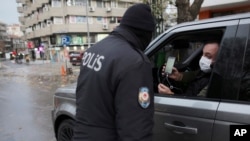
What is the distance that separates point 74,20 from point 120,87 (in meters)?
46.6

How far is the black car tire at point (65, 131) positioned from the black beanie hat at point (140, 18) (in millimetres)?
2100

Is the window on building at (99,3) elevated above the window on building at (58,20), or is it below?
above

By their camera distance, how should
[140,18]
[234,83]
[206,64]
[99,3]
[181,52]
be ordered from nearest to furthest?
[140,18]
[234,83]
[206,64]
[181,52]
[99,3]

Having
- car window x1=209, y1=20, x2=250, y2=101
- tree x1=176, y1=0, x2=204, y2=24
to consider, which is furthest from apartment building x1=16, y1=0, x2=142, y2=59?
car window x1=209, y1=20, x2=250, y2=101

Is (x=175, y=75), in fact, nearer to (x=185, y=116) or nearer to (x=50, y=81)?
(x=185, y=116)

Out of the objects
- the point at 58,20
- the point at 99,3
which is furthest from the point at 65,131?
the point at 99,3

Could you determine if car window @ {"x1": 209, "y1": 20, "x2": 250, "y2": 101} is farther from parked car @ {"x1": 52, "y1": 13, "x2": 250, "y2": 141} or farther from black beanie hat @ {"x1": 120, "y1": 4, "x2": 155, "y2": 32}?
black beanie hat @ {"x1": 120, "y1": 4, "x2": 155, "y2": 32}

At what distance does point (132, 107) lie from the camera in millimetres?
1834

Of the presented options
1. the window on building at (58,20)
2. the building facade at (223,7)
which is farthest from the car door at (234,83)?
the window on building at (58,20)

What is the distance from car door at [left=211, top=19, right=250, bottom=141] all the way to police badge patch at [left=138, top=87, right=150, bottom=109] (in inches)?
24.6

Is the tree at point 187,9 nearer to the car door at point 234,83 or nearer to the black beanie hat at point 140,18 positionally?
the car door at point 234,83

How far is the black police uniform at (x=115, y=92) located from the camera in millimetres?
1839

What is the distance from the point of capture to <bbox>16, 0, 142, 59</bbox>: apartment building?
46878mm

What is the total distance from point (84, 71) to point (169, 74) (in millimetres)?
1404
